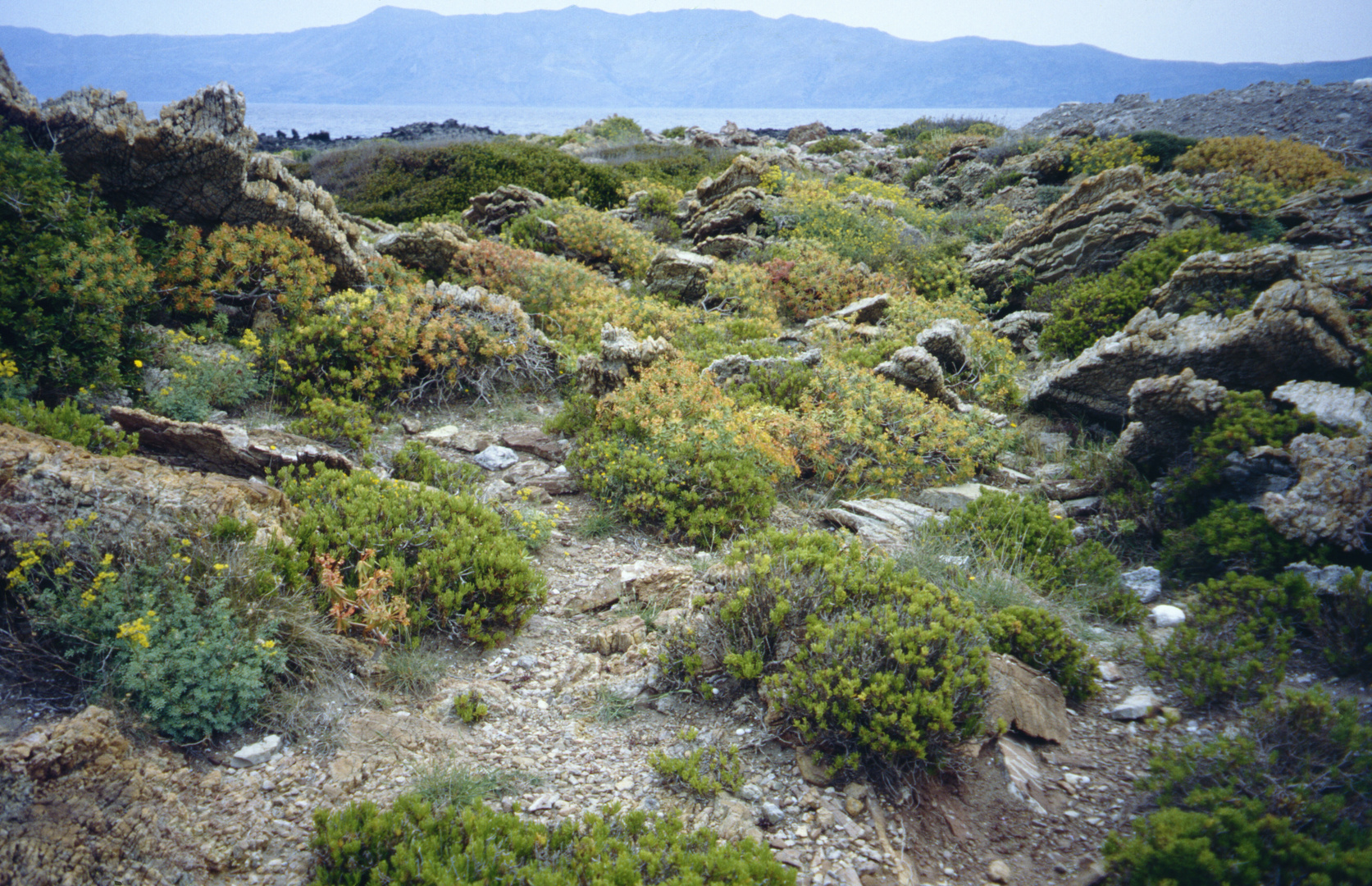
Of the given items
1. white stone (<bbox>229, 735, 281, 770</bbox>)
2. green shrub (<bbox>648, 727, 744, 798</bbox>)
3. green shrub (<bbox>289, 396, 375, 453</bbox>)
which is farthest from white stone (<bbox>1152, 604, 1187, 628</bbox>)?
green shrub (<bbox>289, 396, 375, 453</bbox>)

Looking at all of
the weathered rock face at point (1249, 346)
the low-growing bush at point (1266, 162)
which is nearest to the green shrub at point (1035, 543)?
the weathered rock face at point (1249, 346)

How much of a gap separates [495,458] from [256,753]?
3803 millimetres

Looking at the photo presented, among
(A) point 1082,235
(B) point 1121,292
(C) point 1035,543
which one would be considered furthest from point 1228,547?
(A) point 1082,235

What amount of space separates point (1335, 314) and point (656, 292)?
9.10 metres

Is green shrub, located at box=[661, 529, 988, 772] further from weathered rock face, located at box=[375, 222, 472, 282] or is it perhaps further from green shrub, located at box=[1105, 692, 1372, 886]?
weathered rock face, located at box=[375, 222, 472, 282]

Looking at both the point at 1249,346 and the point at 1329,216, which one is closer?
the point at 1249,346

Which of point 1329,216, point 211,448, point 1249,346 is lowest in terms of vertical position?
point 211,448

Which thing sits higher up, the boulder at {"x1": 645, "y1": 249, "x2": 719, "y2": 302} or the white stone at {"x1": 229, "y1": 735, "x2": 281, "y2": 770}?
the boulder at {"x1": 645, "y1": 249, "x2": 719, "y2": 302}

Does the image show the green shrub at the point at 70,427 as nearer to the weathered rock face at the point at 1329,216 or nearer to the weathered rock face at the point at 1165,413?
the weathered rock face at the point at 1165,413

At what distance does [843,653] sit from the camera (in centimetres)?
341

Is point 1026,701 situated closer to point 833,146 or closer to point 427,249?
point 427,249

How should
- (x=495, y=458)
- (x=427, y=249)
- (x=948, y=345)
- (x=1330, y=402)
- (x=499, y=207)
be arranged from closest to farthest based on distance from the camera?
(x=1330, y=402), (x=495, y=458), (x=948, y=345), (x=427, y=249), (x=499, y=207)

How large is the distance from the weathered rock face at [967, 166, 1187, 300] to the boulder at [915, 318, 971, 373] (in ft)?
9.92

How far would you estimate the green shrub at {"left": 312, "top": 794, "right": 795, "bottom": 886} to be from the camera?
252 centimetres
